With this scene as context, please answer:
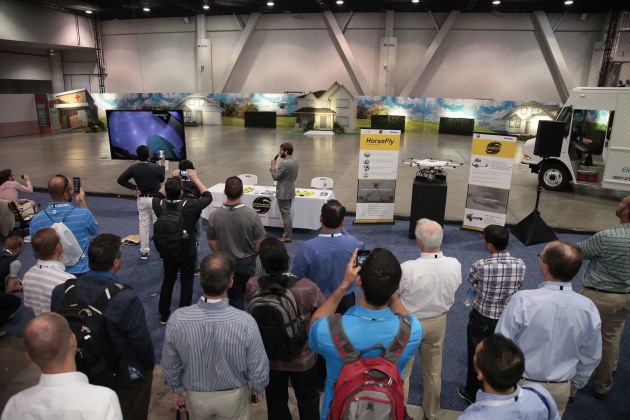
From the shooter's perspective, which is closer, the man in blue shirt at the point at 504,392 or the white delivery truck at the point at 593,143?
the man in blue shirt at the point at 504,392

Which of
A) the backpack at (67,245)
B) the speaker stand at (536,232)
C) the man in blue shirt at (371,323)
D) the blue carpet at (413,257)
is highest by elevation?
the man in blue shirt at (371,323)

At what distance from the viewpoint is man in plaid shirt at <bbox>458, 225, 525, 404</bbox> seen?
11.6 feet

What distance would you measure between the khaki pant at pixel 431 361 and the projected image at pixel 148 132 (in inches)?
301

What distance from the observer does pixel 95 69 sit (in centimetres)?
3084

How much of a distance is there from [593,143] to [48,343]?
13.8m

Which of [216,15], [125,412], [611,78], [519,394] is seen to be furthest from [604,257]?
[216,15]

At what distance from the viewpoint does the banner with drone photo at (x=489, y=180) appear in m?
8.51

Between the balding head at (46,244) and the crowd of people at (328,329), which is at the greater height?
the balding head at (46,244)

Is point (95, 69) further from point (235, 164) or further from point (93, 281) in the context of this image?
point (93, 281)

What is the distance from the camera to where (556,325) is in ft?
9.26

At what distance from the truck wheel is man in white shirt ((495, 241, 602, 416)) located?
10348mm

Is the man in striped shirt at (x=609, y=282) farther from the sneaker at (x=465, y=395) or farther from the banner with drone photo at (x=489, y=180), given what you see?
the banner with drone photo at (x=489, y=180)

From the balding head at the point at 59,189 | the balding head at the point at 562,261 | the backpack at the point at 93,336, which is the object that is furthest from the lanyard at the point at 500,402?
the balding head at the point at 59,189

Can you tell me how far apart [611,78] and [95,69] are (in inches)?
1254
